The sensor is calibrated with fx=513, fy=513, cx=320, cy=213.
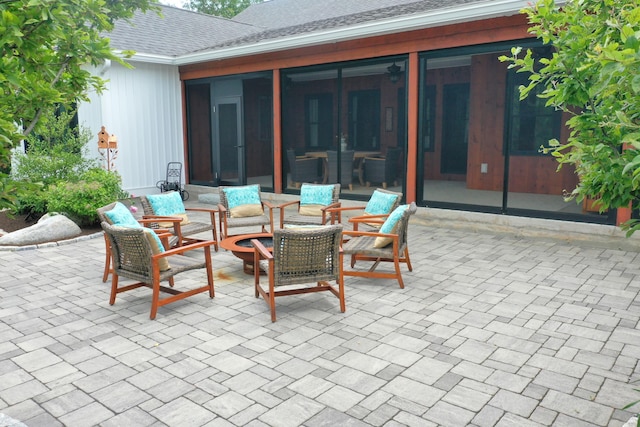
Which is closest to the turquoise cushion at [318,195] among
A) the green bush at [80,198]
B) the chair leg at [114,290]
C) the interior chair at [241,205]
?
the interior chair at [241,205]

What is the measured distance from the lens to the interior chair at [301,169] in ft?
38.6

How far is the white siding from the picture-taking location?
10.9 metres

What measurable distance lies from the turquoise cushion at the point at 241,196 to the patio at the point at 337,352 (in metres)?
1.52

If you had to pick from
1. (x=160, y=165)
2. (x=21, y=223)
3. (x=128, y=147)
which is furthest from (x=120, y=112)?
(x=21, y=223)

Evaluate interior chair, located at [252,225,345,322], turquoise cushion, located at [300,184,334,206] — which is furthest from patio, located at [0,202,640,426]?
turquoise cushion, located at [300,184,334,206]

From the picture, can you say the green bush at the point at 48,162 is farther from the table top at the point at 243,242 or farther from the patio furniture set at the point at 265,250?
the table top at the point at 243,242

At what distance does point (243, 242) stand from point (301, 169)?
21.7ft

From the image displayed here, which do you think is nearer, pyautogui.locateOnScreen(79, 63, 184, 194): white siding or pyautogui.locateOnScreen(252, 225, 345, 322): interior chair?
pyautogui.locateOnScreen(252, 225, 345, 322): interior chair

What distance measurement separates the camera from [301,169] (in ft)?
39.3

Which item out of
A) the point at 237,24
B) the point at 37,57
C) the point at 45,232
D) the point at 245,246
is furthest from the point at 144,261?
the point at 237,24

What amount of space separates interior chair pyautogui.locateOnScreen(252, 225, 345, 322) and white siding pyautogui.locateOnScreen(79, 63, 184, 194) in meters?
7.95

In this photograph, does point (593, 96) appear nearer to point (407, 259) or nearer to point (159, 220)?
point (407, 259)

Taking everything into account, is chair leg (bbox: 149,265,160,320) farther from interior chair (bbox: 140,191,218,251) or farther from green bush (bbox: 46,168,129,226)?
green bush (bbox: 46,168,129,226)

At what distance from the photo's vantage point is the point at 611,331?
3.89 metres
